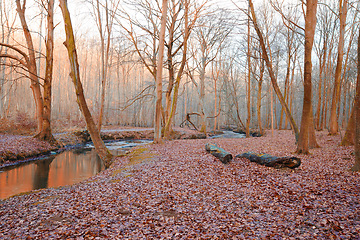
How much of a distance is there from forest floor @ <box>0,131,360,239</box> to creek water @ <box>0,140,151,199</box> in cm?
244

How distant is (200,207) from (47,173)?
7.86 metres

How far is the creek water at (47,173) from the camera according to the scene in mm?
7543

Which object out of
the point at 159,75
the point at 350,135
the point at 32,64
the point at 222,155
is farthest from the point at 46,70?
the point at 350,135

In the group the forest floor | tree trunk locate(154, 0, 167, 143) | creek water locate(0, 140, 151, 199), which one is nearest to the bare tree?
creek water locate(0, 140, 151, 199)

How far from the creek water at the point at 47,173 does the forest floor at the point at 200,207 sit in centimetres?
244

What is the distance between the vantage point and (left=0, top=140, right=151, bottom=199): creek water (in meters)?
7.54

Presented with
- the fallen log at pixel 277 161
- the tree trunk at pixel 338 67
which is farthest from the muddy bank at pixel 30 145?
the fallen log at pixel 277 161

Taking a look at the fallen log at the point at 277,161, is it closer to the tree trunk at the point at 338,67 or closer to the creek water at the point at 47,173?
the creek water at the point at 47,173

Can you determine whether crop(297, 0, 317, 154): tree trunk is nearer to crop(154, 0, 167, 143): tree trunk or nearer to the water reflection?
crop(154, 0, 167, 143): tree trunk

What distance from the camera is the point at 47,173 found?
9.33 meters

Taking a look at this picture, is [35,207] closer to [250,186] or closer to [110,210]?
[110,210]

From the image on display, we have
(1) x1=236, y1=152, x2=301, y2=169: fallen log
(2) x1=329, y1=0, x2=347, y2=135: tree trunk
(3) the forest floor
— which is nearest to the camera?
(3) the forest floor

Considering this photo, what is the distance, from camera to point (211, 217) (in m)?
3.85

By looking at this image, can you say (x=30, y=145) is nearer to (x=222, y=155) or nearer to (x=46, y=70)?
(x=46, y=70)
